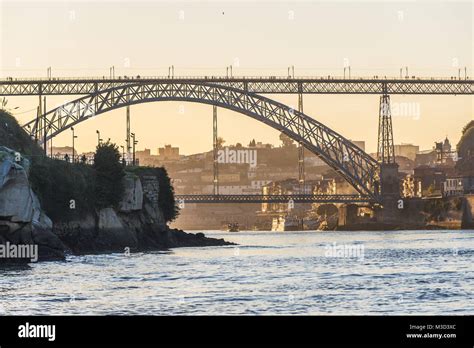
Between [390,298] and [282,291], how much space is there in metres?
4.38

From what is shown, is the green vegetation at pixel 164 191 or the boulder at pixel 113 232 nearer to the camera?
the boulder at pixel 113 232

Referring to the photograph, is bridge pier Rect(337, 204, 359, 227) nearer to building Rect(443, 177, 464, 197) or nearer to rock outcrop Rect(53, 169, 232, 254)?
building Rect(443, 177, 464, 197)

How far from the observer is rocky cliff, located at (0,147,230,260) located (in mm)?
54938

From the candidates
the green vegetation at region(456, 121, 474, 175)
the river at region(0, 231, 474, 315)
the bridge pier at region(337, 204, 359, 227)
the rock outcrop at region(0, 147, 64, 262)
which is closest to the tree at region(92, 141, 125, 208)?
the river at region(0, 231, 474, 315)

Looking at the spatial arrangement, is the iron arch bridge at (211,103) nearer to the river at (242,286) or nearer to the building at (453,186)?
the building at (453,186)

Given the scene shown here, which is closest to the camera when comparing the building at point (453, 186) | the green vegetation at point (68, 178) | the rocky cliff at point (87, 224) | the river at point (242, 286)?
the river at point (242, 286)

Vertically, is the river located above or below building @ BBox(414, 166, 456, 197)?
below

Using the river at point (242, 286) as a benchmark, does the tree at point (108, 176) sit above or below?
above

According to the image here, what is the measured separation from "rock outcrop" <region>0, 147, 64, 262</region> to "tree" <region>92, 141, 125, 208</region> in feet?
66.3

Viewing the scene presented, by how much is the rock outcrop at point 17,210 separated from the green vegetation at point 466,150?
121493mm

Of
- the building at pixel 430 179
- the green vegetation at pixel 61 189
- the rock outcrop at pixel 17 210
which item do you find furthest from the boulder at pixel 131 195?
the building at pixel 430 179

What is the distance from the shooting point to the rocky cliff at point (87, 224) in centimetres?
5494

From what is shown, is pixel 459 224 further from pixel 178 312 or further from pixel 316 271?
pixel 178 312

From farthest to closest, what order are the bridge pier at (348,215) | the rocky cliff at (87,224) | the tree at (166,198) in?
the bridge pier at (348,215) → the tree at (166,198) → the rocky cliff at (87,224)
